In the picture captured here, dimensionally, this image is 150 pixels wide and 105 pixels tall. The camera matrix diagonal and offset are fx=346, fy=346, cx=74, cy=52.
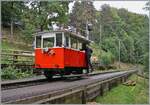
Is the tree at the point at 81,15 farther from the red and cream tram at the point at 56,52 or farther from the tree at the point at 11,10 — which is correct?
the red and cream tram at the point at 56,52

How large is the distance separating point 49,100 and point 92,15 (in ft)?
Answer: 249

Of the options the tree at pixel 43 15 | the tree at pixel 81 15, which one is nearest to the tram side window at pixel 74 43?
the tree at pixel 43 15

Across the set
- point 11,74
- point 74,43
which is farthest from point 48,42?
point 11,74

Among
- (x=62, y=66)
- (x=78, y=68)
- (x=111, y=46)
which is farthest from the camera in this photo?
(x=111, y=46)

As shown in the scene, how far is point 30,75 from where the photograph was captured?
24.0 metres

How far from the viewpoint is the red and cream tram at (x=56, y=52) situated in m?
19.7

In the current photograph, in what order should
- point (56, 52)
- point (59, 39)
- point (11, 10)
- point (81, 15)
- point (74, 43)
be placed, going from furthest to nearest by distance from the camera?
point (81, 15) < point (11, 10) < point (74, 43) < point (59, 39) < point (56, 52)

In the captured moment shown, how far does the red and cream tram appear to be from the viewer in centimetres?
1970

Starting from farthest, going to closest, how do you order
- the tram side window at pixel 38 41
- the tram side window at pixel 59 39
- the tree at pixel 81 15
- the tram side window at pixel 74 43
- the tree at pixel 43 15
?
the tree at pixel 81 15 → the tree at pixel 43 15 → the tram side window at pixel 74 43 → the tram side window at pixel 38 41 → the tram side window at pixel 59 39

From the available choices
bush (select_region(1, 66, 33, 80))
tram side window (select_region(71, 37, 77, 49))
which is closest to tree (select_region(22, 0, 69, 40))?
bush (select_region(1, 66, 33, 80))

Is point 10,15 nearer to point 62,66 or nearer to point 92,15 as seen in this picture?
point 62,66

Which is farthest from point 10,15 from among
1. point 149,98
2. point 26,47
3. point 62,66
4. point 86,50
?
point 149,98

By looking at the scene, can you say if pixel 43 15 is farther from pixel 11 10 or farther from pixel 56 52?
pixel 56 52

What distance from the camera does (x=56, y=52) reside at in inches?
778
